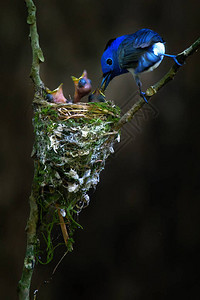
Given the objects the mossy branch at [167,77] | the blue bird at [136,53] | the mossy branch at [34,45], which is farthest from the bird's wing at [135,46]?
the mossy branch at [34,45]

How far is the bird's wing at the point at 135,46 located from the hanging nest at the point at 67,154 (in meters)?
0.19

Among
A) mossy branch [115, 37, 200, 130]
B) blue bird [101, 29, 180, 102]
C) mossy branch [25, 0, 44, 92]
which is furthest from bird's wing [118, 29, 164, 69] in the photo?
mossy branch [25, 0, 44, 92]

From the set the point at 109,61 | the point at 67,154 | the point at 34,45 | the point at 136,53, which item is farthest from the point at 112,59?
the point at 67,154

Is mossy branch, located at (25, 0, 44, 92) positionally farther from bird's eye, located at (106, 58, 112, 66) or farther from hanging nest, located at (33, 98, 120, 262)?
bird's eye, located at (106, 58, 112, 66)

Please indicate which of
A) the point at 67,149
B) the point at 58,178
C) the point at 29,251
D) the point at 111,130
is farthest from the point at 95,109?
the point at 29,251

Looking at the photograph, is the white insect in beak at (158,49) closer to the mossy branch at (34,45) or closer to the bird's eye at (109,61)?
the bird's eye at (109,61)

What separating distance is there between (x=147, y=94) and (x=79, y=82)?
0.35 m

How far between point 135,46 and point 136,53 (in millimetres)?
26

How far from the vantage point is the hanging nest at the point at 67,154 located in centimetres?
154

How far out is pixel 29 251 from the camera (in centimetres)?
158

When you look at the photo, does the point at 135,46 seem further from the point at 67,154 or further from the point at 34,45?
the point at 67,154

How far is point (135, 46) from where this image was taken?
63.1 inches

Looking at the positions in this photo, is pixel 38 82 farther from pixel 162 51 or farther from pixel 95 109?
pixel 162 51

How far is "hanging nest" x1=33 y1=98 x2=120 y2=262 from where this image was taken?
1.54 meters
